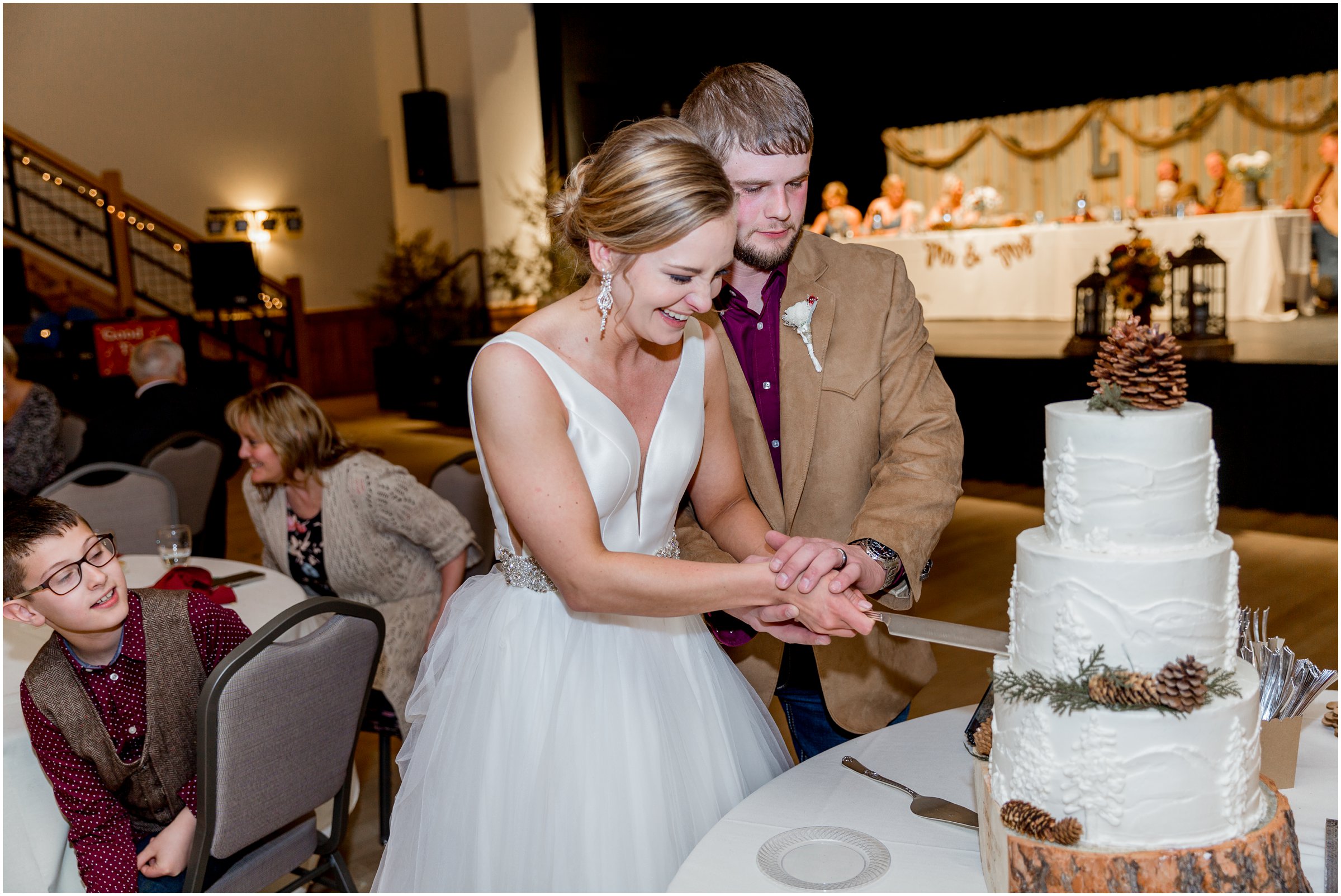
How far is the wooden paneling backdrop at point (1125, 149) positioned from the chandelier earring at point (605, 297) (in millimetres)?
9778

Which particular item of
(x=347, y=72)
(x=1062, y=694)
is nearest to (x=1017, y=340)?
(x=1062, y=694)

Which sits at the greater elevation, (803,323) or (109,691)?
(803,323)

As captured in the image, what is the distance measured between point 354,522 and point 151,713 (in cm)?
110

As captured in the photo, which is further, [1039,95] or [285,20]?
[285,20]

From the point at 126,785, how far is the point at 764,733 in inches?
50.1

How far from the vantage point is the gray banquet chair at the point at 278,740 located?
6.48 feet

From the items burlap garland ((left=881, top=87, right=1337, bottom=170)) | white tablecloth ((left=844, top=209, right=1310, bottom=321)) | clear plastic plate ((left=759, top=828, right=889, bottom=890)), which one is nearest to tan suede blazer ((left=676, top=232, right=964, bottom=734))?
clear plastic plate ((left=759, top=828, right=889, bottom=890))

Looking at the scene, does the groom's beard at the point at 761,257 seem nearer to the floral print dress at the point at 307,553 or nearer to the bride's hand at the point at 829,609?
the bride's hand at the point at 829,609

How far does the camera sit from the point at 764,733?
1.83 metres

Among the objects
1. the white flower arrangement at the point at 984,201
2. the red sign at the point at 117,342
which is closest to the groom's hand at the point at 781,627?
the red sign at the point at 117,342

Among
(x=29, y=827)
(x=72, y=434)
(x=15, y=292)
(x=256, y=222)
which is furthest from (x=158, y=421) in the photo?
(x=256, y=222)

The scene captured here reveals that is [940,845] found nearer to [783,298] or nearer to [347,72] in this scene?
[783,298]

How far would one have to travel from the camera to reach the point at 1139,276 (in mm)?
6621

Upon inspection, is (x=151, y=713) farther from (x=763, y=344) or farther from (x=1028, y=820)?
(x=1028, y=820)
